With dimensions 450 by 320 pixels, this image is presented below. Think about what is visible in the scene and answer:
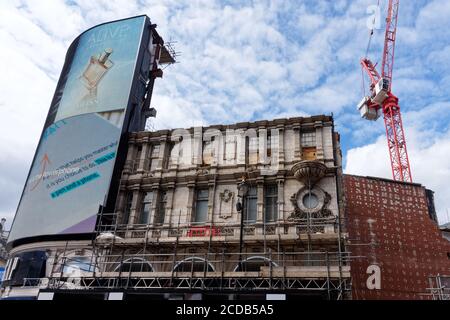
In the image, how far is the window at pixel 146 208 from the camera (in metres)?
27.9

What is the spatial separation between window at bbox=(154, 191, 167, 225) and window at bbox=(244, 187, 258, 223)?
605cm

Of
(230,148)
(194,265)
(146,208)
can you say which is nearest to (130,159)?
(146,208)

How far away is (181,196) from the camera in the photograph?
89.9 ft

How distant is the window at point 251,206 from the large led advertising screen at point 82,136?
1128cm

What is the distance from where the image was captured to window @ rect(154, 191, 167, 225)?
2726 centimetres

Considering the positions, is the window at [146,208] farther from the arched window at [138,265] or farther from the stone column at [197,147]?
the stone column at [197,147]

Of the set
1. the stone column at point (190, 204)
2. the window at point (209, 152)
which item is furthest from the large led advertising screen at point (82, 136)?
the window at point (209, 152)

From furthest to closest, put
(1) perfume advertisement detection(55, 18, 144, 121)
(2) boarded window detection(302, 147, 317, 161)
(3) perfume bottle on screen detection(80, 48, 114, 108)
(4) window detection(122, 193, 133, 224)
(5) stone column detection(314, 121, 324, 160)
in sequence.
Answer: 1. (3) perfume bottle on screen detection(80, 48, 114, 108)
2. (1) perfume advertisement detection(55, 18, 144, 121)
3. (4) window detection(122, 193, 133, 224)
4. (2) boarded window detection(302, 147, 317, 161)
5. (5) stone column detection(314, 121, 324, 160)

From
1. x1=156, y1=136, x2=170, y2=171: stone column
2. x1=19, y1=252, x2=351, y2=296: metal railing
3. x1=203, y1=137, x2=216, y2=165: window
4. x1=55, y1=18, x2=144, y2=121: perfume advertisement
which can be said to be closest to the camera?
x1=19, y1=252, x2=351, y2=296: metal railing

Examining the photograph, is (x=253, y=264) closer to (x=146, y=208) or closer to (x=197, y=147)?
(x=146, y=208)

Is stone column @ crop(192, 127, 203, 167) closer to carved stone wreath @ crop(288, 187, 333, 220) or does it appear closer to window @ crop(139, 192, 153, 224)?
window @ crop(139, 192, 153, 224)

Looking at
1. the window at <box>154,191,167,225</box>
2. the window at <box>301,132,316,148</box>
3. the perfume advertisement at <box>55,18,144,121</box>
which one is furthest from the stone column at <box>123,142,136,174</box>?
the window at <box>301,132,316,148</box>

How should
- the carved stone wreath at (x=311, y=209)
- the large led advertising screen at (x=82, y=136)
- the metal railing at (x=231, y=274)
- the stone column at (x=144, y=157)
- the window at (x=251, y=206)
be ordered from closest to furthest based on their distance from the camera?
the metal railing at (x=231, y=274)
the carved stone wreath at (x=311, y=209)
the window at (x=251, y=206)
the stone column at (x=144, y=157)
the large led advertising screen at (x=82, y=136)
